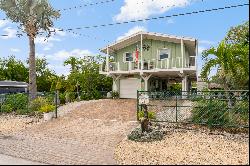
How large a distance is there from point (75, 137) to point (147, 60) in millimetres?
15955

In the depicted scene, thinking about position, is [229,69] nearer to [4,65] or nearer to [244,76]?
[244,76]

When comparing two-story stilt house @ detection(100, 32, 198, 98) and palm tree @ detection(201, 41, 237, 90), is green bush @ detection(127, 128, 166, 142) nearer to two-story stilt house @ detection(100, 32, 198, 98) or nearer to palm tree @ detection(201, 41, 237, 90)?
palm tree @ detection(201, 41, 237, 90)

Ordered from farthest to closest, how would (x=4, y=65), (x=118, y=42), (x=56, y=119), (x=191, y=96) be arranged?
(x=4, y=65)
(x=118, y=42)
(x=56, y=119)
(x=191, y=96)

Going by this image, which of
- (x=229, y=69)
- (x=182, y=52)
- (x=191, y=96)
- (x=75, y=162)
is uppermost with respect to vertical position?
(x=182, y=52)

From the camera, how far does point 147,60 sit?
3058 cm

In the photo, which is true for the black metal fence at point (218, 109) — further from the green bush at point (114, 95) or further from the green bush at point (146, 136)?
the green bush at point (114, 95)

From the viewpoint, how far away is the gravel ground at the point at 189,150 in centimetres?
1137

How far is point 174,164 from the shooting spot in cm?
1099

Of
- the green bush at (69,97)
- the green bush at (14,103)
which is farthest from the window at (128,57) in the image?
the green bush at (14,103)

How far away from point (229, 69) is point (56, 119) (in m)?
11.0

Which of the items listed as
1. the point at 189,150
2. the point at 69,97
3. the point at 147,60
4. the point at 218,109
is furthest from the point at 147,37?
the point at 189,150

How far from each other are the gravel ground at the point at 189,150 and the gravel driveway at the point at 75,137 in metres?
0.82

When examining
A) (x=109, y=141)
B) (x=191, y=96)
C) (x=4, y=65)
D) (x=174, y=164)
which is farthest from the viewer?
(x=4, y=65)

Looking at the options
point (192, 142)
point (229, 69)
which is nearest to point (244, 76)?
point (229, 69)
